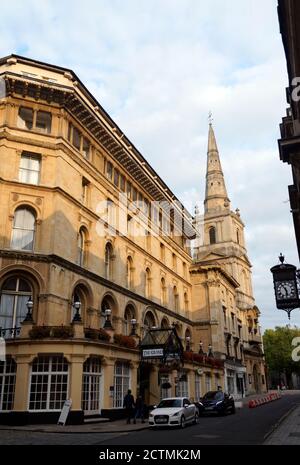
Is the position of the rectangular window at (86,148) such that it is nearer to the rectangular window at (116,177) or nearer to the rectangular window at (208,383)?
the rectangular window at (116,177)

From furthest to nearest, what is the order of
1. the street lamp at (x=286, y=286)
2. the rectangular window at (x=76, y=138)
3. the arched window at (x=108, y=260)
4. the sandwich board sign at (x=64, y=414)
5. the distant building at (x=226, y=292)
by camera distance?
the distant building at (x=226, y=292) → the arched window at (x=108, y=260) → the rectangular window at (x=76, y=138) → the sandwich board sign at (x=64, y=414) → the street lamp at (x=286, y=286)

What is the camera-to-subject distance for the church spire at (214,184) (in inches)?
3580

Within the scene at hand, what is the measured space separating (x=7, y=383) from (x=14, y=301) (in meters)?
4.94

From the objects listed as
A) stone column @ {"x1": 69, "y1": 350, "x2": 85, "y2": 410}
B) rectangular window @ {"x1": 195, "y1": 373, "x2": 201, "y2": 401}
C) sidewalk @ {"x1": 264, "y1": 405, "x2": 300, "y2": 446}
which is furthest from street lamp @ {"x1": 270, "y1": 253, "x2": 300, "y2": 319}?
rectangular window @ {"x1": 195, "y1": 373, "x2": 201, "y2": 401}

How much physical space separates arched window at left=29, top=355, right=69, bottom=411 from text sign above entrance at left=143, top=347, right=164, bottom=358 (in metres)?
6.98

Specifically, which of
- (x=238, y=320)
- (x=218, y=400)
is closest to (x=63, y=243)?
(x=218, y=400)

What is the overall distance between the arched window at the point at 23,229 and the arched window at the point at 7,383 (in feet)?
23.6

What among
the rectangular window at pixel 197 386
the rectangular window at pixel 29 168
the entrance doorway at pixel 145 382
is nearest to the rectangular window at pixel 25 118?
the rectangular window at pixel 29 168

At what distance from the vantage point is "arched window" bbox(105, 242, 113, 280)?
3484cm

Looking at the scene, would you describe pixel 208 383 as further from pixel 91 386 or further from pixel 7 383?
pixel 7 383

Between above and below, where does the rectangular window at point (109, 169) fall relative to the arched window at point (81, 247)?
above

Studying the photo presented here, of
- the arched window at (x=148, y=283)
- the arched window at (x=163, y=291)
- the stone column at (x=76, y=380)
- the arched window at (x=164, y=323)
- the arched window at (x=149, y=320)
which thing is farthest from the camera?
the arched window at (x=163, y=291)
